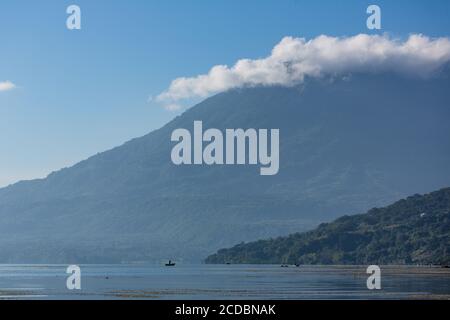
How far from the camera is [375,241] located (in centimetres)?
16325

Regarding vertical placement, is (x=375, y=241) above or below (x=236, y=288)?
above

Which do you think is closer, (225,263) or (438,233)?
(438,233)

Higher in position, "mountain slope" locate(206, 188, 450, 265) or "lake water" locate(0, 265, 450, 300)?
"mountain slope" locate(206, 188, 450, 265)

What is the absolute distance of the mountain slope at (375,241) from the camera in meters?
156

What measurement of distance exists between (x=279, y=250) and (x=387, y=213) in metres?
23.2

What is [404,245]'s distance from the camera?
161 meters

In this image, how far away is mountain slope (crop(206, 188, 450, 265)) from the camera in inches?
6152

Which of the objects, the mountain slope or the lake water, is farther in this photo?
the mountain slope

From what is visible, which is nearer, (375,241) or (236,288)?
(236,288)

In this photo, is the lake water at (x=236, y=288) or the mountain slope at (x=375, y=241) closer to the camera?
the lake water at (x=236, y=288)

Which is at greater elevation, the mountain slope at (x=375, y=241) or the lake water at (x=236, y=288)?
the mountain slope at (x=375, y=241)
